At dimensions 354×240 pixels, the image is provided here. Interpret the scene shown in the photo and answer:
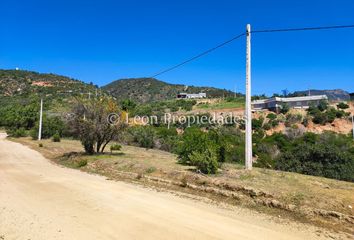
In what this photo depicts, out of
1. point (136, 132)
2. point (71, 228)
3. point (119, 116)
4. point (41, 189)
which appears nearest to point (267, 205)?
point (71, 228)

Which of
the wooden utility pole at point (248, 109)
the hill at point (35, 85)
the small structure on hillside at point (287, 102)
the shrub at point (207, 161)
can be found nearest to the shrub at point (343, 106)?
the small structure on hillside at point (287, 102)

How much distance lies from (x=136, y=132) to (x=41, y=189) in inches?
1032

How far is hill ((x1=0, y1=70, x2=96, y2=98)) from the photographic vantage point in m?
87.3

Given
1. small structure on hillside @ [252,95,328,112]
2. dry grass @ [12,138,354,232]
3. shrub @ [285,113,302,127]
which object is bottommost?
dry grass @ [12,138,354,232]

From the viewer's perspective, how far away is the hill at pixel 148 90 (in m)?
113

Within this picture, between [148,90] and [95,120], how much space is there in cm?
9772

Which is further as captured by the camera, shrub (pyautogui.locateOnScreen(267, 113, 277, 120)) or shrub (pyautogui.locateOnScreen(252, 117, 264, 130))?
shrub (pyautogui.locateOnScreen(267, 113, 277, 120))

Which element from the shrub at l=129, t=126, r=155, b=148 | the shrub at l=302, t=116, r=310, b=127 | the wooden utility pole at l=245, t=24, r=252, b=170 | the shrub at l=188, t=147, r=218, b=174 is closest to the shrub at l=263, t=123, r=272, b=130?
the shrub at l=302, t=116, r=310, b=127

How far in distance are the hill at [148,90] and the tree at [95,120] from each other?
8525 centimetres

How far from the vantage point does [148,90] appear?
119 m

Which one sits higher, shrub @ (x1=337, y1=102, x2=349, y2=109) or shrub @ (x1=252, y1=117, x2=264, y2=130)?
shrub @ (x1=337, y1=102, x2=349, y2=109)

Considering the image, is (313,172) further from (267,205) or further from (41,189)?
(41,189)

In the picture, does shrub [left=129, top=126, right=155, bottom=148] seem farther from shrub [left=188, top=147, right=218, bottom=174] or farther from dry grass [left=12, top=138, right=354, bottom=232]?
shrub [left=188, top=147, right=218, bottom=174]

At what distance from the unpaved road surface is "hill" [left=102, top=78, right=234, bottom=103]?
96.3m
